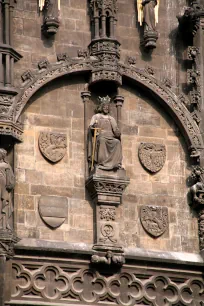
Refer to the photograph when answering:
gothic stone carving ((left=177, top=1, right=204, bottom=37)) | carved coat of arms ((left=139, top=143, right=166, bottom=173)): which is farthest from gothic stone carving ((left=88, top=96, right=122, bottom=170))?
gothic stone carving ((left=177, top=1, right=204, bottom=37))

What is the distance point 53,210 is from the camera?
93.7 feet

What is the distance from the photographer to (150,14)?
3008cm

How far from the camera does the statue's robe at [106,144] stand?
28812 mm

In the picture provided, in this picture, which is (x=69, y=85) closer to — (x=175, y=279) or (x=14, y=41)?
(x=14, y=41)

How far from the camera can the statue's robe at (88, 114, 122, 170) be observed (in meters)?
28.8

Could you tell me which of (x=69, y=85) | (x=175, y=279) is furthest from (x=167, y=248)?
(x=69, y=85)

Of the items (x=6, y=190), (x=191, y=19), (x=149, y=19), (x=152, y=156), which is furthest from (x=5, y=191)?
(x=191, y=19)

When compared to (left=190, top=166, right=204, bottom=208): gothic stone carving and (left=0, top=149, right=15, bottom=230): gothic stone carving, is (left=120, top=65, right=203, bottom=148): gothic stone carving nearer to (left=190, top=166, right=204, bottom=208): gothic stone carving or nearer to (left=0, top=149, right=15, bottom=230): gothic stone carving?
(left=190, top=166, right=204, bottom=208): gothic stone carving

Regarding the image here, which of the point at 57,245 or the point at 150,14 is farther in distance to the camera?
the point at 150,14

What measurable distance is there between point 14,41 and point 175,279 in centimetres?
500

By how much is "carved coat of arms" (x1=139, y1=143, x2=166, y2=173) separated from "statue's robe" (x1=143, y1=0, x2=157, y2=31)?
2.15m

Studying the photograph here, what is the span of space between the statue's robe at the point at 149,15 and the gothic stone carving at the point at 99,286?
4.43m

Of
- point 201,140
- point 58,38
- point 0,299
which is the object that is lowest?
point 0,299

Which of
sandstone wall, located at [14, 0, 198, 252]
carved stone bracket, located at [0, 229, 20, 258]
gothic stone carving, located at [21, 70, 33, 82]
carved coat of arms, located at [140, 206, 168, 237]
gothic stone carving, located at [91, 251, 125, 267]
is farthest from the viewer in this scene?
carved coat of arms, located at [140, 206, 168, 237]
